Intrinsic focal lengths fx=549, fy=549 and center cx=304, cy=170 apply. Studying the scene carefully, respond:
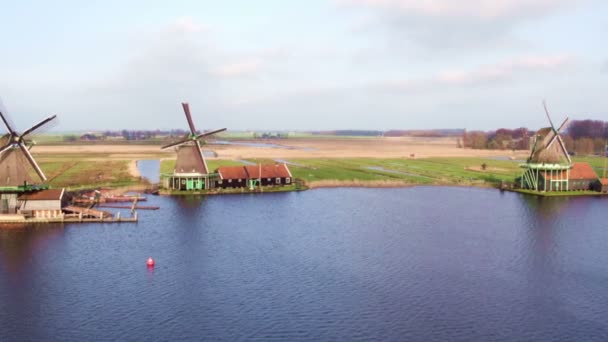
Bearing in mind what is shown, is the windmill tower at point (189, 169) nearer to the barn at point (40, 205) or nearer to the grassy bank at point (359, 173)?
the grassy bank at point (359, 173)

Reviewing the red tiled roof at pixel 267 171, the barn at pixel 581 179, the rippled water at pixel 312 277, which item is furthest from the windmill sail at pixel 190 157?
the barn at pixel 581 179

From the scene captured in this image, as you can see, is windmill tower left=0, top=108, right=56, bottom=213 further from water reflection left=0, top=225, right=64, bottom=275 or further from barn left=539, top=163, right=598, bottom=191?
barn left=539, top=163, right=598, bottom=191

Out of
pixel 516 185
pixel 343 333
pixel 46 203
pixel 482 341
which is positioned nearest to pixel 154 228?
pixel 46 203

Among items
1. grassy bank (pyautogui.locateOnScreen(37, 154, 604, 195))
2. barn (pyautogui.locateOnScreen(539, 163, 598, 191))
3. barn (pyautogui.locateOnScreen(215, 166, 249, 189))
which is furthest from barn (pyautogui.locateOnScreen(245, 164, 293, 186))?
barn (pyautogui.locateOnScreen(539, 163, 598, 191))

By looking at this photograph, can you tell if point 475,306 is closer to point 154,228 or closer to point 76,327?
point 76,327

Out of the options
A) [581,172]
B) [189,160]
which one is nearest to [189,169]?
[189,160]

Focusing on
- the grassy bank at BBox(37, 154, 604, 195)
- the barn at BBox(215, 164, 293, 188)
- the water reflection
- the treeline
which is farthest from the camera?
the treeline

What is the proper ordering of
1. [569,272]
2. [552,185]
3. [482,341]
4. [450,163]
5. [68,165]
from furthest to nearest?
1. [450,163]
2. [68,165]
3. [552,185]
4. [569,272]
5. [482,341]
